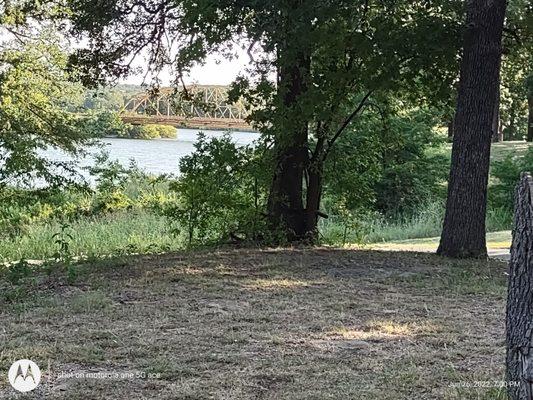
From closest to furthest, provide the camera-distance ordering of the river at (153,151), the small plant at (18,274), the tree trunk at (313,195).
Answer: the small plant at (18,274), the tree trunk at (313,195), the river at (153,151)

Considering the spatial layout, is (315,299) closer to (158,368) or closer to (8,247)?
(158,368)

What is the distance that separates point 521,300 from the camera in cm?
291

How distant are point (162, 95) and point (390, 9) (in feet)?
14.3

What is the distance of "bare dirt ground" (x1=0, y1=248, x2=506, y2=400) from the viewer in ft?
11.3

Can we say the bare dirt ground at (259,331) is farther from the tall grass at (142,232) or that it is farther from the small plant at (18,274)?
the tall grass at (142,232)

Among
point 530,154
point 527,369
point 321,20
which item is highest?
point 321,20

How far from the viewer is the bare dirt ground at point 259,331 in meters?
3.45

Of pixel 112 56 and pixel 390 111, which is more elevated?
pixel 112 56

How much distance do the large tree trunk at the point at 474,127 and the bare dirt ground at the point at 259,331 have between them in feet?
2.94

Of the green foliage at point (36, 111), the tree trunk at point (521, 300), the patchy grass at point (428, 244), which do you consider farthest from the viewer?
the green foliage at point (36, 111)

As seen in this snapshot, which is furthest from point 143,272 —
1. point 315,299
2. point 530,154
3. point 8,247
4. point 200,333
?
point 530,154

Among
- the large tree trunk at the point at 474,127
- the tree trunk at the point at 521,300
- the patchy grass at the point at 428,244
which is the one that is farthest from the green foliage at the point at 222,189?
the tree trunk at the point at 521,300

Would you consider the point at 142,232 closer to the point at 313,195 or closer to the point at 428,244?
the point at 313,195

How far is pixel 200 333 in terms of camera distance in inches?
179
